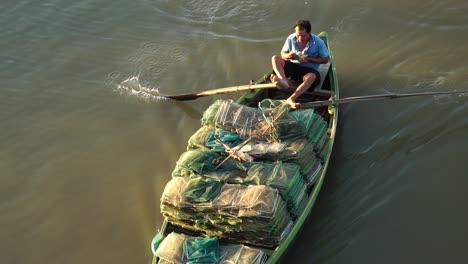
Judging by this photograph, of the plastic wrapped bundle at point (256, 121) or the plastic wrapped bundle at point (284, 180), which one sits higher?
the plastic wrapped bundle at point (256, 121)

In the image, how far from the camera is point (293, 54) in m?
9.58

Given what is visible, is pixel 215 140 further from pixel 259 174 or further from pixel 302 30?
pixel 302 30

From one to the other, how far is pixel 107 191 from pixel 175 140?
5.37 ft

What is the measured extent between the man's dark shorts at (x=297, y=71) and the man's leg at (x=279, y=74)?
4.6 inches

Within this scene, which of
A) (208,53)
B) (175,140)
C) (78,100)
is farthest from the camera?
(208,53)

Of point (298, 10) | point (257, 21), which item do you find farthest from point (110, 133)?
point (298, 10)

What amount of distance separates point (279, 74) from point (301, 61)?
475 mm

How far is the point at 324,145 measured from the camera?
846 cm

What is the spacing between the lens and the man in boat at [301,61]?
370 inches

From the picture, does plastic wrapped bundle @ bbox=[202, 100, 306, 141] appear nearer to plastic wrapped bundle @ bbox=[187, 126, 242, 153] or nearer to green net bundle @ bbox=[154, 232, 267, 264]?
plastic wrapped bundle @ bbox=[187, 126, 242, 153]

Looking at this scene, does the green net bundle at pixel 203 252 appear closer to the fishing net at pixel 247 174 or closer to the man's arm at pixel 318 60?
the fishing net at pixel 247 174

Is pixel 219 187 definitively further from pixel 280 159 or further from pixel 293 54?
pixel 293 54

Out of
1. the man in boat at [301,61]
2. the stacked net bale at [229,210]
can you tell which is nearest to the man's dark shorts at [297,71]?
the man in boat at [301,61]

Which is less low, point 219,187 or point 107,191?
point 219,187
